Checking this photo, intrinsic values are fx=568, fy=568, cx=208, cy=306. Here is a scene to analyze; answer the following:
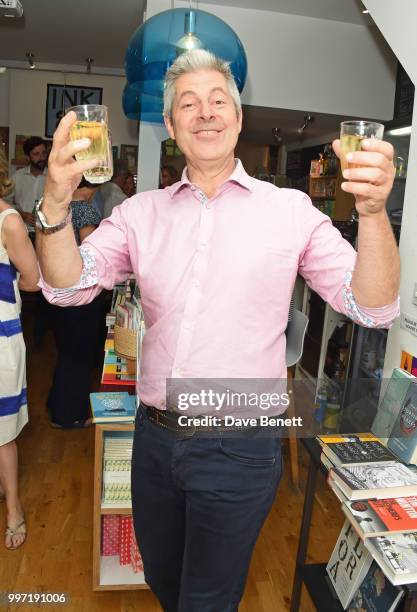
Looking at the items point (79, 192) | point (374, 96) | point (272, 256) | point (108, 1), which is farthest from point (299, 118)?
point (272, 256)

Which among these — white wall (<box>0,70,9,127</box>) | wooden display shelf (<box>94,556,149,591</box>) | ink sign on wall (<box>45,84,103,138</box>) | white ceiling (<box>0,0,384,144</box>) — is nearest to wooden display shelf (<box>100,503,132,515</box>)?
wooden display shelf (<box>94,556,149,591</box>)

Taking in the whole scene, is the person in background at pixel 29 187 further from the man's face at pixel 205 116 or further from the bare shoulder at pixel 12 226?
the man's face at pixel 205 116

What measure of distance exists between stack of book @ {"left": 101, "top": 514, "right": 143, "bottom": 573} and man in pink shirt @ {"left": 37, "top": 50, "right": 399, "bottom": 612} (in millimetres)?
962

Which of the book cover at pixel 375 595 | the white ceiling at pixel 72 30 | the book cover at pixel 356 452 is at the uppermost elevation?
the white ceiling at pixel 72 30

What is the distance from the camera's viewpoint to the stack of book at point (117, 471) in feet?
7.77

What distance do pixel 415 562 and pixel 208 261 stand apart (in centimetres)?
93

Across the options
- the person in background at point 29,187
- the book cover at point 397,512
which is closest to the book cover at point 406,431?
the book cover at point 397,512

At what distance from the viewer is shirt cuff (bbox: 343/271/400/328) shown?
120 centimetres

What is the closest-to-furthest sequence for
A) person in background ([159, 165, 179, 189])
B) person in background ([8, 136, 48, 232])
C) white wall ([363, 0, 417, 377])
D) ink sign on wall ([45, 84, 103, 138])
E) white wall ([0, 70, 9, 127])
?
white wall ([363, 0, 417, 377]), person in background ([159, 165, 179, 189]), person in background ([8, 136, 48, 232]), ink sign on wall ([45, 84, 103, 138]), white wall ([0, 70, 9, 127])

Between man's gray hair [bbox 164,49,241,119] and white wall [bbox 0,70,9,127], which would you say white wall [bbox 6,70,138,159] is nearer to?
white wall [bbox 0,70,9,127]

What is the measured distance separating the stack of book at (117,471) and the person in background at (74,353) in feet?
5.08

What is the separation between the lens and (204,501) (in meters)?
1.43

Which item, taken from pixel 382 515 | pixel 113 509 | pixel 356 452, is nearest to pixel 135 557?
pixel 113 509

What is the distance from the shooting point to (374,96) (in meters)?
5.21
